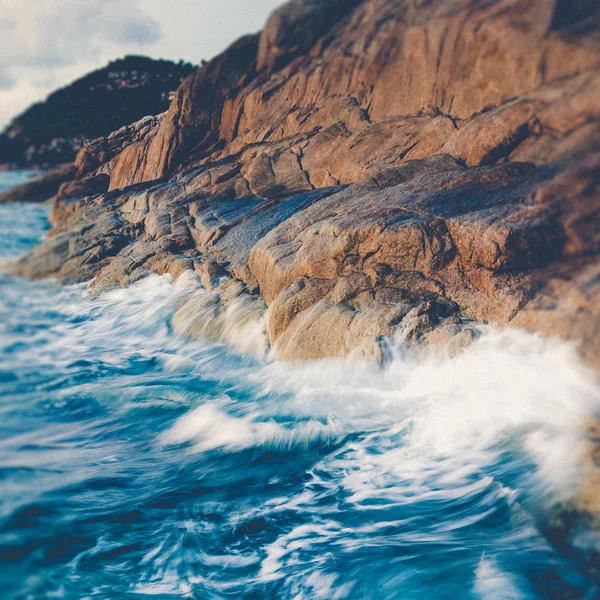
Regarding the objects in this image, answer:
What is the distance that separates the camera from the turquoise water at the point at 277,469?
420 centimetres

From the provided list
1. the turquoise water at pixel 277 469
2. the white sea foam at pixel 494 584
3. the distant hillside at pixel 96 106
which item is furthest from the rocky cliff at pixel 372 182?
the white sea foam at pixel 494 584

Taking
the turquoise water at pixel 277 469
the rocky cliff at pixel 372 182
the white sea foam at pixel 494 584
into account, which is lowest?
the white sea foam at pixel 494 584

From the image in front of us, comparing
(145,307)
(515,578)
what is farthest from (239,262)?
(515,578)

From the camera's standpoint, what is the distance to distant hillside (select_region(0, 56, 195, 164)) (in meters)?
6.23

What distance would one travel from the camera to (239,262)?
→ 855 centimetres

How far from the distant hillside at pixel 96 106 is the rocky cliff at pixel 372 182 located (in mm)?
244

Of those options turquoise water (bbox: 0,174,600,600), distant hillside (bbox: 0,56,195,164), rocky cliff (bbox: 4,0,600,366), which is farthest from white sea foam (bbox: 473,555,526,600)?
distant hillside (bbox: 0,56,195,164)

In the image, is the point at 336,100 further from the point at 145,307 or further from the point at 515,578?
the point at 515,578

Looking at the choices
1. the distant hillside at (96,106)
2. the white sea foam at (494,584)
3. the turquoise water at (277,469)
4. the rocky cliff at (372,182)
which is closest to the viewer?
the white sea foam at (494,584)

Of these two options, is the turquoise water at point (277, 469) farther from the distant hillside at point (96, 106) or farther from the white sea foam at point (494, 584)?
the distant hillside at point (96, 106)

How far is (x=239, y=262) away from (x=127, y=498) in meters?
4.28

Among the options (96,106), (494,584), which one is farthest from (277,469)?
(96,106)

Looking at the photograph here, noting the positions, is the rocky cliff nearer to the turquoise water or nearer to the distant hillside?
the distant hillside

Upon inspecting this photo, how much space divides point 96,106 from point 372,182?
391 centimetres
